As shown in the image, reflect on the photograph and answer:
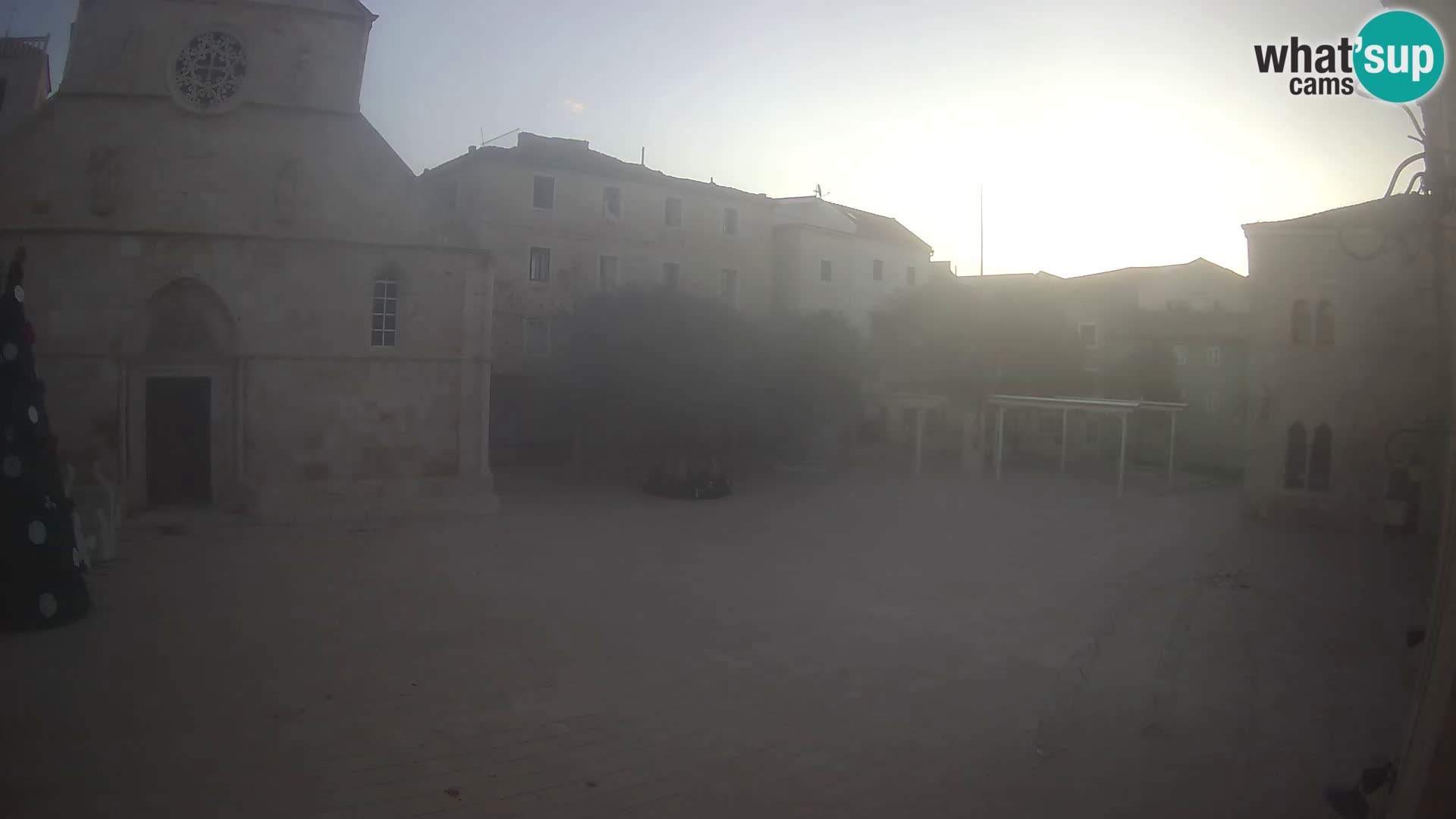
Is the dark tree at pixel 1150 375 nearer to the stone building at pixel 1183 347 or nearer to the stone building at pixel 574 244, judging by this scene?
the stone building at pixel 1183 347

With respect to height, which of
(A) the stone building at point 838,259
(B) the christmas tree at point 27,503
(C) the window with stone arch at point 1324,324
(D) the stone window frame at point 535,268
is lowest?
(B) the christmas tree at point 27,503

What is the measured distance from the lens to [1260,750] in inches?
297

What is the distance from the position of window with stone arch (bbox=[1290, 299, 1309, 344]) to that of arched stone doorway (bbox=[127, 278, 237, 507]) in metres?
25.0

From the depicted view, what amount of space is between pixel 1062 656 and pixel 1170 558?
838cm

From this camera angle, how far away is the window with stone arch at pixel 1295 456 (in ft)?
72.9

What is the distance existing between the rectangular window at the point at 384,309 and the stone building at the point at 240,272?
41mm

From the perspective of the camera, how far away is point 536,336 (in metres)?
30.0

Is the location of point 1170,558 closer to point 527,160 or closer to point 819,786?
point 819,786

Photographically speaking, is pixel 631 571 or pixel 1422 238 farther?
pixel 631 571

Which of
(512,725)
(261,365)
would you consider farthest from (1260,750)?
(261,365)

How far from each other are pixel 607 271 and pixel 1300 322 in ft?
68.8

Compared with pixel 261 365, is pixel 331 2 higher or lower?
higher

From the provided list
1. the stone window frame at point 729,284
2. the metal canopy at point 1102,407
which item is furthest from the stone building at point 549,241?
the metal canopy at point 1102,407

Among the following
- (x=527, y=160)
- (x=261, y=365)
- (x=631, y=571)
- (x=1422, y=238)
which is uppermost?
(x=527, y=160)
